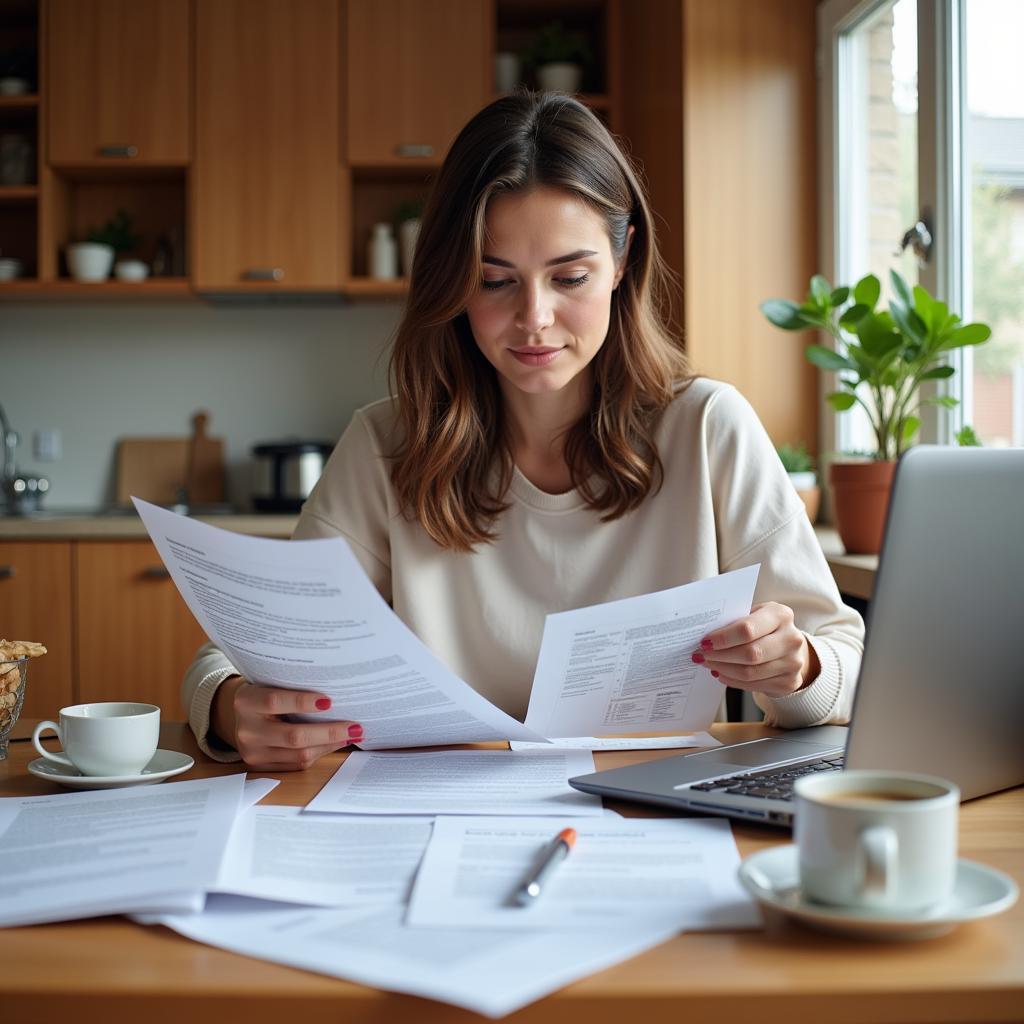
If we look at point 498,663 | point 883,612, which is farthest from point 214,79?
point 883,612

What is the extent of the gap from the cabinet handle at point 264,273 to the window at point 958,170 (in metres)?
1.64

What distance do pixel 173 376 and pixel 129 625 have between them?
37.7 inches

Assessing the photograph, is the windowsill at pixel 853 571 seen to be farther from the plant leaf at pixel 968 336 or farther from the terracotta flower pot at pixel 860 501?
the plant leaf at pixel 968 336

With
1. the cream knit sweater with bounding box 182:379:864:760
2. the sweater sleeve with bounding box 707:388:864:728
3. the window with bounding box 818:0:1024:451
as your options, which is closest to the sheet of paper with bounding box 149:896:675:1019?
the sweater sleeve with bounding box 707:388:864:728

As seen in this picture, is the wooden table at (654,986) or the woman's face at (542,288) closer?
the wooden table at (654,986)

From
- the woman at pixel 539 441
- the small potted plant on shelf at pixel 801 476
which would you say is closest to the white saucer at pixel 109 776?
the woman at pixel 539 441

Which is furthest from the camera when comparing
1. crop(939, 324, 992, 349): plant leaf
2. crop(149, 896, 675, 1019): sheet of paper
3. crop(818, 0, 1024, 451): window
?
crop(818, 0, 1024, 451): window

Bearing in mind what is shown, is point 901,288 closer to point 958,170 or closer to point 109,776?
point 958,170

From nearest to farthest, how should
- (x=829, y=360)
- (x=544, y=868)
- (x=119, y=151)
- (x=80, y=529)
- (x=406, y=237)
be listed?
(x=544, y=868)
(x=829, y=360)
(x=80, y=529)
(x=119, y=151)
(x=406, y=237)

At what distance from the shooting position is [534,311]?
1.30 m

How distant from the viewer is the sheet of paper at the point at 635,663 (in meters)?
0.95

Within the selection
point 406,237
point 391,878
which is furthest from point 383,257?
point 391,878

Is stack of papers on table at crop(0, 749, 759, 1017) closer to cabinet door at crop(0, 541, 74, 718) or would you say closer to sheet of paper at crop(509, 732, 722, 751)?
sheet of paper at crop(509, 732, 722, 751)

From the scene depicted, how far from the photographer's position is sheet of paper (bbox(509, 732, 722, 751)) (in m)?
1.06
